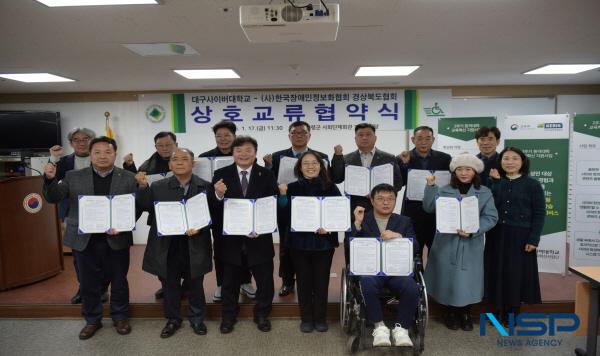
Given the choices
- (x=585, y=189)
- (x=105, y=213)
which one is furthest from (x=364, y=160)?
(x=585, y=189)

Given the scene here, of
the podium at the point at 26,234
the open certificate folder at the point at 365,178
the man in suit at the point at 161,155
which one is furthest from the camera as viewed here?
the podium at the point at 26,234

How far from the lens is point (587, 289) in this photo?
2436 millimetres

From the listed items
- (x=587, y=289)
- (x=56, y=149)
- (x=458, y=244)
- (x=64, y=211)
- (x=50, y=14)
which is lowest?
(x=587, y=289)

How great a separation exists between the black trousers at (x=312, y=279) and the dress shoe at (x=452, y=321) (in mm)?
1032

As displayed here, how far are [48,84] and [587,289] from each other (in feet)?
21.3

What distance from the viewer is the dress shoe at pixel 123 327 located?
298 centimetres

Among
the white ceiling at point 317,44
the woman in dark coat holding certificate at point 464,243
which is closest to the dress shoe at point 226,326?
the woman in dark coat holding certificate at point 464,243

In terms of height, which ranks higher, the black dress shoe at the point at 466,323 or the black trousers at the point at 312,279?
the black trousers at the point at 312,279

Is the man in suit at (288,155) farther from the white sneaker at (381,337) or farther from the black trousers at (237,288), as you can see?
the white sneaker at (381,337)

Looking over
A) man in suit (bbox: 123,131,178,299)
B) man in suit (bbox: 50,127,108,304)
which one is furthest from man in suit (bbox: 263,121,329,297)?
man in suit (bbox: 50,127,108,304)

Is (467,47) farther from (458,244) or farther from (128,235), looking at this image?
(128,235)

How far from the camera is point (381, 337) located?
250 centimetres

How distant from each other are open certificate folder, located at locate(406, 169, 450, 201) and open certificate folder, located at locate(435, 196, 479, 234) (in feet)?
1.24

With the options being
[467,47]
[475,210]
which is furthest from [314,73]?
[475,210]
